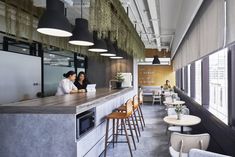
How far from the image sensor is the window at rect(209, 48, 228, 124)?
343 centimetres

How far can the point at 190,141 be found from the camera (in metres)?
2.76

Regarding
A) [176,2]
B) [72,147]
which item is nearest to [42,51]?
[176,2]

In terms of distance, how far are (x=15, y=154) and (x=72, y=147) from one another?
2.31 ft

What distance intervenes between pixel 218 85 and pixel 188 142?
63.9 inches

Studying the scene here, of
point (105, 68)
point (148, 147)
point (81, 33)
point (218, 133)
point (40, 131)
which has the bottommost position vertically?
point (148, 147)

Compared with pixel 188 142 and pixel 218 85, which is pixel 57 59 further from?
pixel 188 142

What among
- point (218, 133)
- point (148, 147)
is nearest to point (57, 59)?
point (148, 147)

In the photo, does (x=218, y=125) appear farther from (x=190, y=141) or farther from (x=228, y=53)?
(x=228, y=53)

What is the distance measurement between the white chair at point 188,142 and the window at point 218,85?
1.97 feet

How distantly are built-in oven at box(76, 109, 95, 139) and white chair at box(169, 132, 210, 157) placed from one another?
1.19 meters

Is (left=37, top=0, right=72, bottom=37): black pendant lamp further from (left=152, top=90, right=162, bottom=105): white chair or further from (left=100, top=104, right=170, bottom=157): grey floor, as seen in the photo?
(left=152, top=90, right=162, bottom=105): white chair

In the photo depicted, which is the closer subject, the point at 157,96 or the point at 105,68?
the point at 105,68

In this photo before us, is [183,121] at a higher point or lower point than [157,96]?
higher

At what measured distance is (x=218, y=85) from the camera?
393cm
